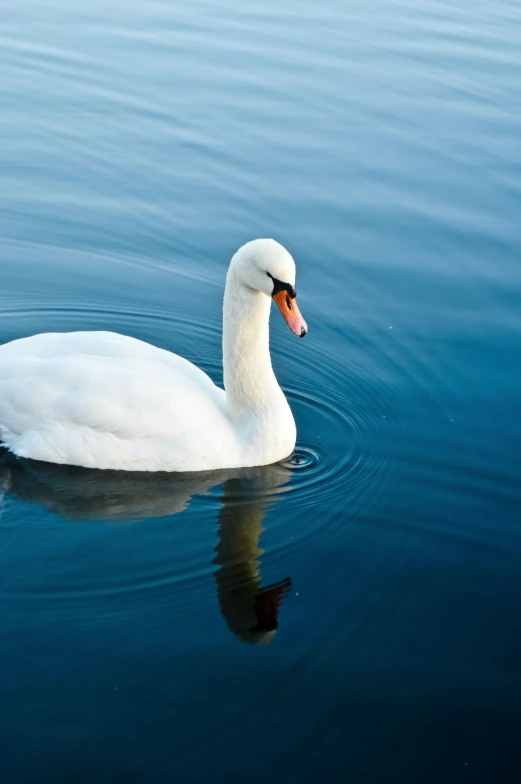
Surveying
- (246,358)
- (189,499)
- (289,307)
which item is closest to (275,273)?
(289,307)

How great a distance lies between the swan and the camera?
8.04 metres

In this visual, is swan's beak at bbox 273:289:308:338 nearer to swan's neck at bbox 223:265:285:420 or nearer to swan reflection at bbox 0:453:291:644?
swan's neck at bbox 223:265:285:420

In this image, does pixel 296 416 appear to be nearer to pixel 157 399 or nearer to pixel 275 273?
pixel 157 399

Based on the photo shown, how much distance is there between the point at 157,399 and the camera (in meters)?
8.06

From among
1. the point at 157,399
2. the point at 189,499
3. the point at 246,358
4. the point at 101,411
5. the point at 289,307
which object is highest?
the point at 289,307

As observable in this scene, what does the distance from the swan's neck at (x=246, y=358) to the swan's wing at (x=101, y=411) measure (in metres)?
0.26

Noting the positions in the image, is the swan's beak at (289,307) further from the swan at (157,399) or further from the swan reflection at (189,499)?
the swan reflection at (189,499)

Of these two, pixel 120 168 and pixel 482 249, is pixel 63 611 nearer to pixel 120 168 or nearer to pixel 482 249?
pixel 482 249

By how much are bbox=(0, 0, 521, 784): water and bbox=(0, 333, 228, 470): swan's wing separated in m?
0.22

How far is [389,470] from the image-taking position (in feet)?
27.6

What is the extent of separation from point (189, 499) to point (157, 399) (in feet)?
2.58

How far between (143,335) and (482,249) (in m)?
4.16

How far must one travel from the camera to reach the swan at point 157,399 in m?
8.04

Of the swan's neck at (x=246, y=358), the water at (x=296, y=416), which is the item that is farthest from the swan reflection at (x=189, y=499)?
the swan's neck at (x=246, y=358)
